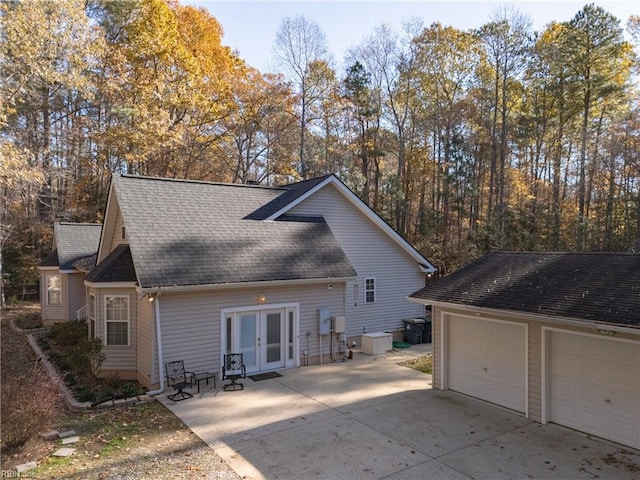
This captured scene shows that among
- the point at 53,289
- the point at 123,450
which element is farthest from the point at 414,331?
the point at 53,289

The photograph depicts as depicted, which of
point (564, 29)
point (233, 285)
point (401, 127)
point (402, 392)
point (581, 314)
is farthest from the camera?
point (401, 127)

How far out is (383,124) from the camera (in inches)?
→ 1316

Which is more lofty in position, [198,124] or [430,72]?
[430,72]

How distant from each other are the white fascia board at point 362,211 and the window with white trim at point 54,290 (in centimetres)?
1167

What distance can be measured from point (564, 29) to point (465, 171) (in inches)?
404

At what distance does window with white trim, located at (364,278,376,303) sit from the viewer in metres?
16.5

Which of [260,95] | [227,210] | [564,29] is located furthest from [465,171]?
[227,210]

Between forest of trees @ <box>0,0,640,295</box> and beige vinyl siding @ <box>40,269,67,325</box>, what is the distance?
4540mm

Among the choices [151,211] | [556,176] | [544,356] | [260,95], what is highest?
[260,95]

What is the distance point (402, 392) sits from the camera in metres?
10.4

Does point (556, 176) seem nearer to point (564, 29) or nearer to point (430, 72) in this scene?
point (564, 29)

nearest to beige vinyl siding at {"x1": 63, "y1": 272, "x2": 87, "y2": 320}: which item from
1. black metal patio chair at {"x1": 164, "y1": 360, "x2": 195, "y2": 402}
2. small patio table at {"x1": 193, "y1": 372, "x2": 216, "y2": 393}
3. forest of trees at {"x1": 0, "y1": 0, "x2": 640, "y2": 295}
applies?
forest of trees at {"x1": 0, "y1": 0, "x2": 640, "y2": 295}

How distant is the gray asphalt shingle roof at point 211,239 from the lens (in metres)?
11.0

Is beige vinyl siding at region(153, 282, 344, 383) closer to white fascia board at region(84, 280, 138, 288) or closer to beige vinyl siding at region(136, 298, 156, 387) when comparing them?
beige vinyl siding at region(136, 298, 156, 387)
